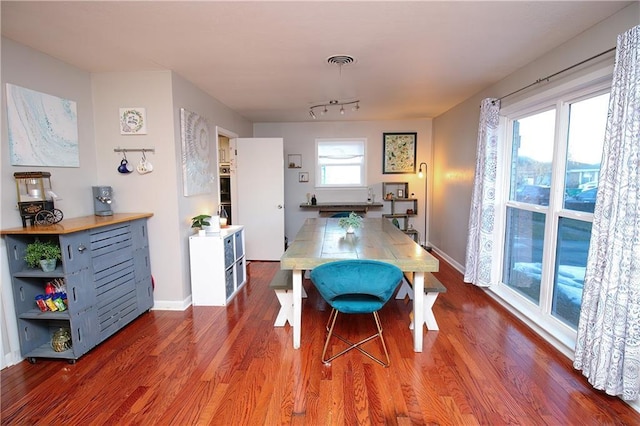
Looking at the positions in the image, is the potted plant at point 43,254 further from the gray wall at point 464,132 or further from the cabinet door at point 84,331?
the gray wall at point 464,132

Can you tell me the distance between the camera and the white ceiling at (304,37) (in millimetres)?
1871

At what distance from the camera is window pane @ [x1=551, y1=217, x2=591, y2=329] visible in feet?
7.73

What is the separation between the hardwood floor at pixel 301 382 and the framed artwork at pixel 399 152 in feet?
11.1

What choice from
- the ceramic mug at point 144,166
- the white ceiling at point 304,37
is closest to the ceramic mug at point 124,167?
the ceramic mug at point 144,166

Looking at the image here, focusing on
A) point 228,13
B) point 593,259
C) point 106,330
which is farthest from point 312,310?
point 228,13

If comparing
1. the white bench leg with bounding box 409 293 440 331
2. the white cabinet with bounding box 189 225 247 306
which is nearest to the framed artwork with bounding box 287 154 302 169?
the white cabinet with bounding box 189 225 247 306

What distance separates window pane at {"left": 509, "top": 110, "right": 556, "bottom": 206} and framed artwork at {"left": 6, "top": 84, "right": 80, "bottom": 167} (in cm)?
409

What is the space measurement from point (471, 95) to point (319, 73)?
2.13 m

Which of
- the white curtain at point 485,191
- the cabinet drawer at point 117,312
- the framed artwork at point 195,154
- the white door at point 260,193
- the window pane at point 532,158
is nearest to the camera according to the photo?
the cabinet drawer at point 117,312

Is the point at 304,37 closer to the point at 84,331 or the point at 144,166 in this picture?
the point at 144,166

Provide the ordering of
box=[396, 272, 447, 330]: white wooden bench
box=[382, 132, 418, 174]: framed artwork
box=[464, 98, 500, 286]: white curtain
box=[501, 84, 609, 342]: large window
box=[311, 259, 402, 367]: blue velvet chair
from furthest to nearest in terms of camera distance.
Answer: box=[382, 132, 418, 174]: framed artwork
box=[464, 98, 500, 286]: white curtain
box=[396, 272, 447, 330]: white wooden bench
box=[501, 84, 609, 342]: large window
box=[311, 259, 402, 367]: blue velvet chair

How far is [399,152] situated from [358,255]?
3.78 m

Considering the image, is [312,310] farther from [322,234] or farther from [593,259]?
[593,259]

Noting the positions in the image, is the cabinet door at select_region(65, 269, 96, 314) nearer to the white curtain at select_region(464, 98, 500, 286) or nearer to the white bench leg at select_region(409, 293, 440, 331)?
the white bench leg at select_region(409, 293, 440, 331)
